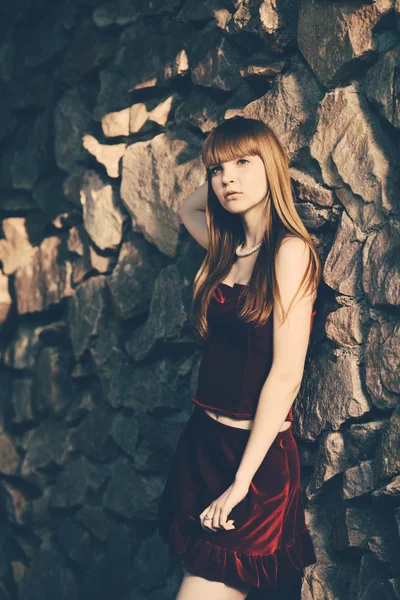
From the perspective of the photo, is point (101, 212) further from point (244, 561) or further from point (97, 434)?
point (244, 561)

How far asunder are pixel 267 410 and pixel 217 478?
254mm

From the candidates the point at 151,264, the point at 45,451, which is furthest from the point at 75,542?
the point at 151,264

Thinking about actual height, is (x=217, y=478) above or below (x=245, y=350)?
below

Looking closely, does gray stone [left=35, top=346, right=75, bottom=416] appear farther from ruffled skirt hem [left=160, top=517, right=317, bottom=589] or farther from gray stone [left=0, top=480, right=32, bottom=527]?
ruffled skirt hem [left=160, top=517, right=317, bottom=589]

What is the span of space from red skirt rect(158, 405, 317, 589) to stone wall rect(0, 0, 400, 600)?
102 millimetres

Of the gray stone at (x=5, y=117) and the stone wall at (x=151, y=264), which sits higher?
the gray stone at (x=5, y=117)

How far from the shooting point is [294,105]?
2.15 metres

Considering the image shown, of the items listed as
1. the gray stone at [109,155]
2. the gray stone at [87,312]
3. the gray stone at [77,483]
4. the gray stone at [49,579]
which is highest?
the gray stone at [109,155]

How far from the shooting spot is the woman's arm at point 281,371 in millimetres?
1886

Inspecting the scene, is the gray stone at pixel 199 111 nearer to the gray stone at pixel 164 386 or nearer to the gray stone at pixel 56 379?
the gray stone at pixel 164 386

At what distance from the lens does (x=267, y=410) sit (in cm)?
189

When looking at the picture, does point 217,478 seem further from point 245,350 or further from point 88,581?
point 88,581

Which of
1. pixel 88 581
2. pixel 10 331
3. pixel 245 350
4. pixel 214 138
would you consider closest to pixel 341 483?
pixel 245 350

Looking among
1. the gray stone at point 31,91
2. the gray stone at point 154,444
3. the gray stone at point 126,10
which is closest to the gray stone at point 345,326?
the gray stone at point 154,444
